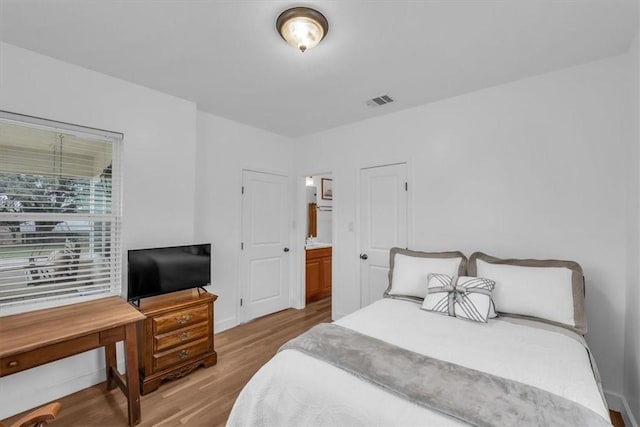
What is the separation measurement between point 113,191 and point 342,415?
2546mm

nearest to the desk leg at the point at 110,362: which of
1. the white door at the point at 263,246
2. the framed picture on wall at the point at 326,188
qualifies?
→ the white door at the point at 263,246

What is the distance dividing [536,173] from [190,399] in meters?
3.28

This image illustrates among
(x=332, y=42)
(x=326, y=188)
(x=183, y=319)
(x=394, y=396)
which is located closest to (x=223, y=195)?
(x=183, y=319)

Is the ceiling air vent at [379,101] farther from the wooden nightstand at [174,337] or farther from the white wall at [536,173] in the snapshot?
the wooden nightstand at [174,337]

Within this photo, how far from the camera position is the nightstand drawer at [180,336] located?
234cm

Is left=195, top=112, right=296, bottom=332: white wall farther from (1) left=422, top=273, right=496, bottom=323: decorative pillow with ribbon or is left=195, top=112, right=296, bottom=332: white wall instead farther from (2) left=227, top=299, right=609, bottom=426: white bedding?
(1) left=422, top=273, right=496, bottom=323: decorative pillow with ribbon

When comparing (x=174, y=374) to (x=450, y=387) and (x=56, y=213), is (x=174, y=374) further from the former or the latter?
(x=450, y=387)

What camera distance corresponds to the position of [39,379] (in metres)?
2.11

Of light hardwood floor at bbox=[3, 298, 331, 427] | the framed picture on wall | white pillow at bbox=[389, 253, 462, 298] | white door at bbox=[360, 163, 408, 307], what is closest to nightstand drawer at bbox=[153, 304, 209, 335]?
light hardwood floor at bbox=[3, 298, 331, 427]

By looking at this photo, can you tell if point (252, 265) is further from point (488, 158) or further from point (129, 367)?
point (488, 158)

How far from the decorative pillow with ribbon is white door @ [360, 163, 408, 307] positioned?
95 cm

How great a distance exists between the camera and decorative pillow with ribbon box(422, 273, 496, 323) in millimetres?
1982

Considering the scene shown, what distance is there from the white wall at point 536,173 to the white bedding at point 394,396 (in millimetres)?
837

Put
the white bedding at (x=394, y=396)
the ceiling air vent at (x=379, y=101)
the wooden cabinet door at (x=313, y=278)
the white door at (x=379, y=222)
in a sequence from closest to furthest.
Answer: the white bedding at (x=394, y=396) < the ceiling air vent at (x=379, y=101) < the white door at (x=379, y=222) < the wooden cabinet door at (x=313, y=278)
